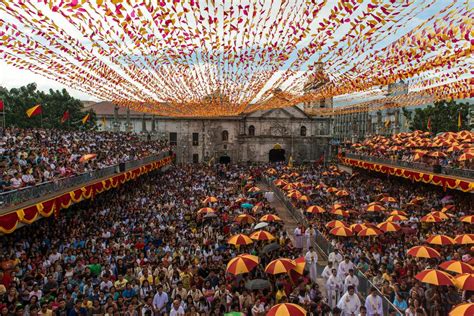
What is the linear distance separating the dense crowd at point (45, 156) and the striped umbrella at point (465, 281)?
41.1 ft

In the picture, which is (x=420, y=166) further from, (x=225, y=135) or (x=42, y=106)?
(x=42, y=106)

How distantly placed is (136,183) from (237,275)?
72.5ft

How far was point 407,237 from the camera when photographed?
15.9 metres

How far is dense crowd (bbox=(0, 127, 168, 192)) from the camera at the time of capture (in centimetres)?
1524

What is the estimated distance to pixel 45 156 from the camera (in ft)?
65.3

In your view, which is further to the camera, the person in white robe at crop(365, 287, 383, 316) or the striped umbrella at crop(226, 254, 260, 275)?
the striped umbrella at crop(226, 254, 260, 275)

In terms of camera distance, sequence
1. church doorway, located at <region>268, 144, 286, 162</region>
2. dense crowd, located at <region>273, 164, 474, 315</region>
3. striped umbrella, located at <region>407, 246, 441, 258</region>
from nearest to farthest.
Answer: dense crowd, located at <region>273, 164, 474, 315</region> < striped umbrella, located at <region>407, 246, 441, 258</region> < church doorway, located at <region>268, 144, 286, 162</region>

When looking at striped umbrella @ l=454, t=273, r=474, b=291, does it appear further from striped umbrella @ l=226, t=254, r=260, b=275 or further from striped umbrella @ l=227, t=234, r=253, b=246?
striped umbrella @ l=227, t=234, r=253, b=246

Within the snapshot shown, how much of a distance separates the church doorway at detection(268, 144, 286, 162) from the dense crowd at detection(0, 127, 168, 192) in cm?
2983

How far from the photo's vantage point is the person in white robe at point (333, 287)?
1070 centimetres

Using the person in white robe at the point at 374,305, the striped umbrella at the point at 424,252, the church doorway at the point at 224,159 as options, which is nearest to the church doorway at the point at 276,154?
the church doorway at the point at 224,159

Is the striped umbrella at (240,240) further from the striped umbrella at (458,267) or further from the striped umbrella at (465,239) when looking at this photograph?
the striped umbrella at (465,239)

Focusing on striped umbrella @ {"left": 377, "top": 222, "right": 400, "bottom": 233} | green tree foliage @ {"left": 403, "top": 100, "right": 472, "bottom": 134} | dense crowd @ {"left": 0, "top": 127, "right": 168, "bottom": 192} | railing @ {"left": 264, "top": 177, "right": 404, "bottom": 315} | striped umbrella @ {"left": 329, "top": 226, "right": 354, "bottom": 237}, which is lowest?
railing @ {"left": 264, "top": 177, "right": 404, "bottom": 315}

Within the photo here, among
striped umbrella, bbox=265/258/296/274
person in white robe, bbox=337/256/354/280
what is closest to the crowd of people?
person in white robe, bbox=337/256/354/280
